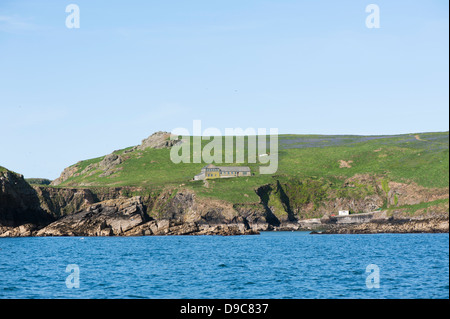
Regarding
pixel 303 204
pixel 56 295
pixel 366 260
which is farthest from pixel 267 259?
pixel 303 204

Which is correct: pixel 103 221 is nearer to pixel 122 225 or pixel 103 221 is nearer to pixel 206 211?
pixel 122 225

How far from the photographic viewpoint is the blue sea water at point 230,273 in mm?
46562

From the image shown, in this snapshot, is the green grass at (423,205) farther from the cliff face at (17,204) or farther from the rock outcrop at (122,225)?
the cliff face at (17,204)

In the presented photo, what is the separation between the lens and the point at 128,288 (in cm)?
4928

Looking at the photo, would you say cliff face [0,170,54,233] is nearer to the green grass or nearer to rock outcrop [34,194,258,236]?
rock outcrop [34,194,258,236]

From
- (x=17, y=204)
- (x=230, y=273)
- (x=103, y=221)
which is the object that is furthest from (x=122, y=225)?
(x=230, y=273)

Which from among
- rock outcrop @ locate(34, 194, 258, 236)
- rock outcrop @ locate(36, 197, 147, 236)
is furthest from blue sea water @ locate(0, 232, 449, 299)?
rock outcrop @ locate(36, 197, 147, 236)

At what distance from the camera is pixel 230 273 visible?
59969 millimetres

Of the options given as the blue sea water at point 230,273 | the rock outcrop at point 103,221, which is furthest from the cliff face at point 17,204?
the blue sea water at point 230,273

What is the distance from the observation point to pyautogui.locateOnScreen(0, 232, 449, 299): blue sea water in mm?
46562
